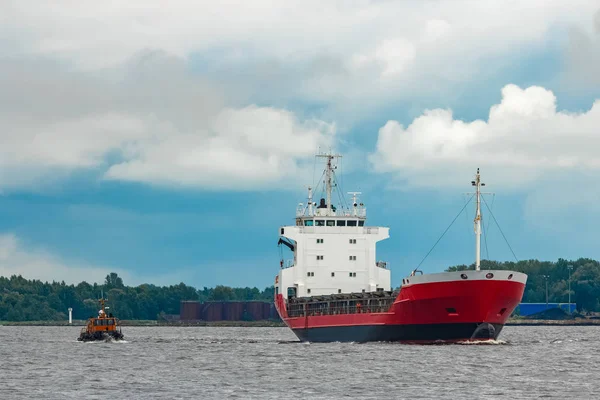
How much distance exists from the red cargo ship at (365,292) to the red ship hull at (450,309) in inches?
2.0

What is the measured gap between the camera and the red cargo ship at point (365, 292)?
2331 inches

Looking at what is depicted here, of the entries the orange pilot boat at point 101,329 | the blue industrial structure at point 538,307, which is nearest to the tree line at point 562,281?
the blue industrial structure at point 538,307

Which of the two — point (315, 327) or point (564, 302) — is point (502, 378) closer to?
Answer: point (315, 327)

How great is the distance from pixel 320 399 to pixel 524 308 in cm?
14776

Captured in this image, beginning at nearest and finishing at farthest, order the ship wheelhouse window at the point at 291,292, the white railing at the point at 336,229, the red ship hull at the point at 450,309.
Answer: the red ship hull at the point at 450,309 → the white railing at the point at 336,229 → the ship wheelhouse window at the point at 291,292

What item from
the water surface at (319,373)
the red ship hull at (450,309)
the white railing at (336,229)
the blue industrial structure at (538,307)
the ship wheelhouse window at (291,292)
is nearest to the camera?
the water surface at (319,373)

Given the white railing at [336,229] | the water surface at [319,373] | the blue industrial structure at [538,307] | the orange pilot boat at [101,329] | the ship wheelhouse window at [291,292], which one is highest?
the white railing at [336,229]

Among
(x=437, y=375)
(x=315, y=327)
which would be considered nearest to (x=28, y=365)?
(x=315, y=327)

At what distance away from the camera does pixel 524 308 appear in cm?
18288

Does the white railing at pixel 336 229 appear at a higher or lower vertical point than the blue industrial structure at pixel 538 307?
higher

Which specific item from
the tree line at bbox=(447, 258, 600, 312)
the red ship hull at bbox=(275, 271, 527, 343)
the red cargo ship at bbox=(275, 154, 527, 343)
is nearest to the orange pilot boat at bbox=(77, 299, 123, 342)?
the red cargo ship at bbox=(275, 154, 527, 343)

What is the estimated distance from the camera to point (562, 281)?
191625 millimetres

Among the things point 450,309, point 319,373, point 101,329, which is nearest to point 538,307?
point 101,329

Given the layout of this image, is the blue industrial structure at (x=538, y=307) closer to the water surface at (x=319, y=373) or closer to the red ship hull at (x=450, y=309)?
the water surface at (x=319, y=373)
